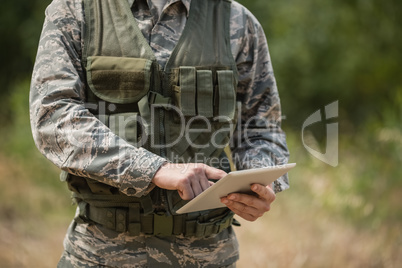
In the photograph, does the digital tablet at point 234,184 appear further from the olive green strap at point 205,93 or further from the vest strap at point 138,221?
the olive green strap at point 205,93

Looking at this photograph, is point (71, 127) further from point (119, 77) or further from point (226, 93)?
point (226, 93)

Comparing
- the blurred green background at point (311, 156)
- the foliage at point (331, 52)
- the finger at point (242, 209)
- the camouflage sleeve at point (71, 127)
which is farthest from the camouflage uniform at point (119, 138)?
the foliage at point (331, 52)

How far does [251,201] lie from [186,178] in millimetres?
248

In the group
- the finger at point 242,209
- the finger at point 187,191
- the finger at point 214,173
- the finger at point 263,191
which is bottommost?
the finger at point 242,209

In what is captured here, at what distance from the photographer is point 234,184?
1523mm

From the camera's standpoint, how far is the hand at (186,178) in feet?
5.01

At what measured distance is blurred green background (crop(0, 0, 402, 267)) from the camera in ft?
14.2

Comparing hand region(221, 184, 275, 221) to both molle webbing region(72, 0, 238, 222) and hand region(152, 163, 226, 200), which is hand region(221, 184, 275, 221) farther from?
molle webbing region(72, 0, 238, 222)

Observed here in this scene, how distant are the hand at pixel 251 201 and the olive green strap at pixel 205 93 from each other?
0.39 meters

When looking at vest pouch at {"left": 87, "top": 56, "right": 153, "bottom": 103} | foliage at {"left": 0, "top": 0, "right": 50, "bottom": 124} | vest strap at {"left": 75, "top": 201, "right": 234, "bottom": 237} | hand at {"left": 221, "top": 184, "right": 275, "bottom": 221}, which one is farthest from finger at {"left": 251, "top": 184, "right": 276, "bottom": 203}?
foliage at {"left": 0, "top": 0, "right": 50, "bottom": 124}

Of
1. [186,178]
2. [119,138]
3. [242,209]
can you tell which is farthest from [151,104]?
[242,209]

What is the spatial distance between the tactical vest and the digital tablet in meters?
0.23

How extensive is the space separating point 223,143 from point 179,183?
0.44 metres

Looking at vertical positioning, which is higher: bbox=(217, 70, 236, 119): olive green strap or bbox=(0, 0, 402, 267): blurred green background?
bbox=(217, 70, 236, 119): olive green strap
